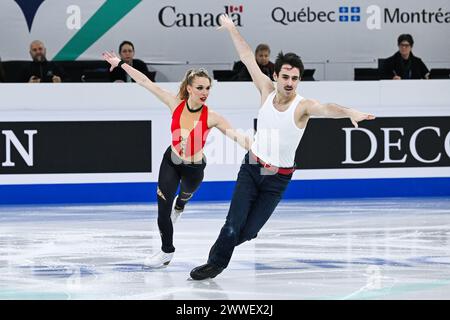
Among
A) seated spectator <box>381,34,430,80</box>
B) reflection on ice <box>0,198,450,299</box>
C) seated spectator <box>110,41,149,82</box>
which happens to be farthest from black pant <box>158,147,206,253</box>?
→ seated spectator <box>381,34,430,80</box>

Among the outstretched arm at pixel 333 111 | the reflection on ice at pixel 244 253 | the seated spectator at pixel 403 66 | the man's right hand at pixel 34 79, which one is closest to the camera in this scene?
the outstretched arm at pixel 333 111

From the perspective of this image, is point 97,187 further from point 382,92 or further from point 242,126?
point 382,92

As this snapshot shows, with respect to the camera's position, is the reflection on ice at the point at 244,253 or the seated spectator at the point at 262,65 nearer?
the reflection on ice at the point at 244,253

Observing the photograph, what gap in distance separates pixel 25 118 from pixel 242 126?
2.44 m

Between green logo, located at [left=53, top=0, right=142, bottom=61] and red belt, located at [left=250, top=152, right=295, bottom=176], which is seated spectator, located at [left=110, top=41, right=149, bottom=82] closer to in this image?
green logo, located at [left=53, top=0, right=142, bottom=61]

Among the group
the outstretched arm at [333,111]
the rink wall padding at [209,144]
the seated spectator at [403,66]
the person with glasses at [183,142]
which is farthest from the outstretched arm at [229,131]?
the seated spectator at [403,66]

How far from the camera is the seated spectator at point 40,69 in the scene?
39.3 ft

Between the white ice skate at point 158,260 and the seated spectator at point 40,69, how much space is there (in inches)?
202

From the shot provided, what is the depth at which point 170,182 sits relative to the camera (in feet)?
23.3

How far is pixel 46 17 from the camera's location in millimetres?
13789

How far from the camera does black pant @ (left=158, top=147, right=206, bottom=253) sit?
23.2 ft

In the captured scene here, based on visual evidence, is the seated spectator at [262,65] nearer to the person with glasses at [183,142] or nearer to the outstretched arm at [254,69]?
the person with glasses at [183,142]

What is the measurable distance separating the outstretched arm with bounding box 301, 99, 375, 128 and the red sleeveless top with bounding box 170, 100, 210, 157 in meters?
1.07
